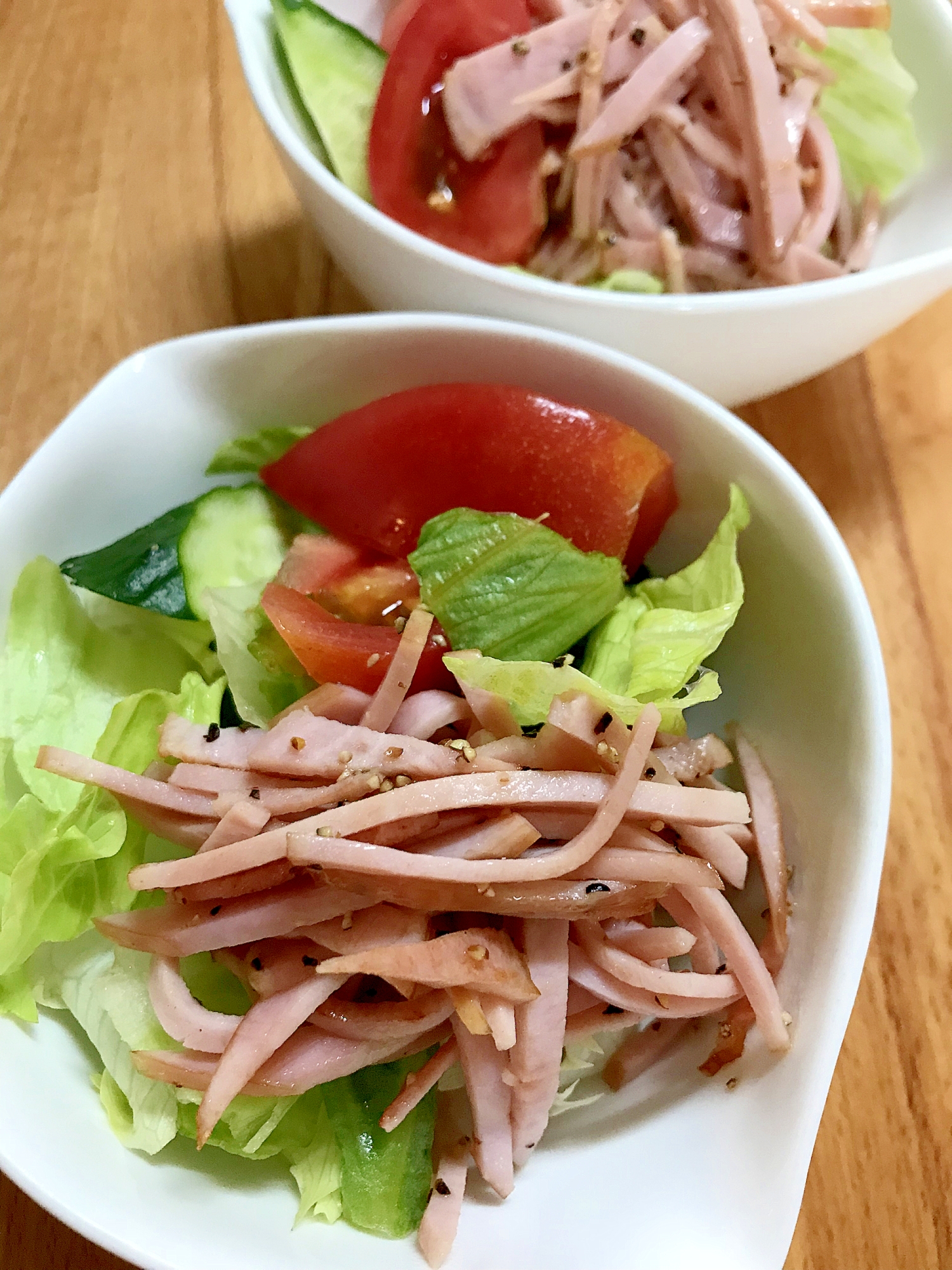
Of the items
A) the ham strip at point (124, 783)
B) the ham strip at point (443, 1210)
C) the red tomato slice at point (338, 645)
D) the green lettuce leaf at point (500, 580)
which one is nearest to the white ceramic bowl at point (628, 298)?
the green lettuce leaf at point (500, 580)

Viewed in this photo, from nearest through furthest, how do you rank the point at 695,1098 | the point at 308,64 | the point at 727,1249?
the point at 727,1249 < the point at 695,1098 < the point at 308,64

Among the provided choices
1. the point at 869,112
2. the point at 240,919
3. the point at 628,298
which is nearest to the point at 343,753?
the point at 240,919

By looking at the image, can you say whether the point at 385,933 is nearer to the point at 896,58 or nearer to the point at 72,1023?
the point at 72,1023

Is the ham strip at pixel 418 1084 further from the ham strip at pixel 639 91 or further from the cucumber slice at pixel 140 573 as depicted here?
the ham strip at pixel 639 91

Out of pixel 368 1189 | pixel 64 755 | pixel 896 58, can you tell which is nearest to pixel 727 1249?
pixel 368 1189

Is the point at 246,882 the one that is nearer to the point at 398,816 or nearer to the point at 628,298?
the point at 398,816

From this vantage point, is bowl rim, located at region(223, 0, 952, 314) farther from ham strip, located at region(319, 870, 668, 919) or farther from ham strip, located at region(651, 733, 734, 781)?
ham strip, located at region(319, 870, 668, 919)
